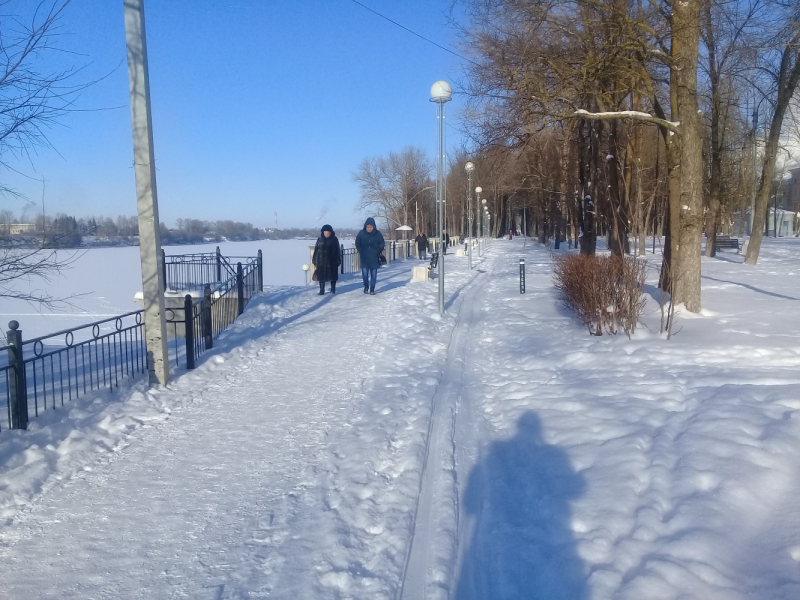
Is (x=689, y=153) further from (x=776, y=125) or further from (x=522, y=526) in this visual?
(x=776, y=125)

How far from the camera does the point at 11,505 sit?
4648 mm

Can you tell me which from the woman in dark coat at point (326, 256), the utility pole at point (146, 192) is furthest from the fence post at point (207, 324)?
the woman in dark coat at point (326, 256)

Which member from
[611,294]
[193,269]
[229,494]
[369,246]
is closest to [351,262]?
[193,269]

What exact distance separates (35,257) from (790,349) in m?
8.97

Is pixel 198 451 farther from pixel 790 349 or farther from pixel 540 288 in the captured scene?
pixel 540 288

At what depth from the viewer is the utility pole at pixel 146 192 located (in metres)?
7.39

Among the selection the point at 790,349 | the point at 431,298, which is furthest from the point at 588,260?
the point at 431,298

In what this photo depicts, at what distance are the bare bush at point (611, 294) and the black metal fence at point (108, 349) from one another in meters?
6.33

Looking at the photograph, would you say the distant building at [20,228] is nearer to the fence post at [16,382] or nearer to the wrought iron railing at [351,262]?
the fence post at [16,382]

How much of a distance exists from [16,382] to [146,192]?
9.01 feet

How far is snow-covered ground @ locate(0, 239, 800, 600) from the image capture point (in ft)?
12.0

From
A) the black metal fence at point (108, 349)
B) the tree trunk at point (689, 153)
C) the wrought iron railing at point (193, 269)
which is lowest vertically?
the black metal fence at point (108, 349)

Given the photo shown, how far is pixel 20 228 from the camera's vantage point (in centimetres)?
562

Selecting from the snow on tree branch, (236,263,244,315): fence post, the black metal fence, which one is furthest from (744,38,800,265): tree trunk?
the black metal fence
